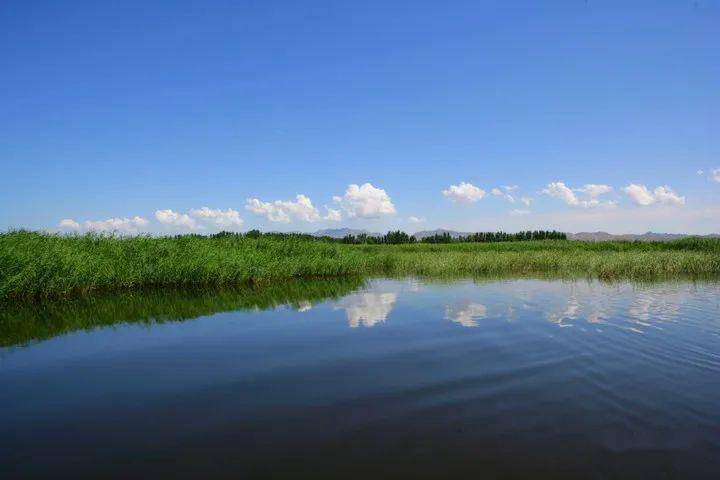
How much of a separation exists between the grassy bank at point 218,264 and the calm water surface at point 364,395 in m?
3.18

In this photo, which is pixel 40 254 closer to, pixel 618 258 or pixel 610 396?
pixel 610 396

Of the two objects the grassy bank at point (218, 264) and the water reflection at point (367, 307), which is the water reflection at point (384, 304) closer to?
the water reflection at point (367, 307)

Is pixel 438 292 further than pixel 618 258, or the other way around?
pixel 618 258

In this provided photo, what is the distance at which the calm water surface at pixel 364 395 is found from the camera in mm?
5105

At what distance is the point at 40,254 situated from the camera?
16.9m

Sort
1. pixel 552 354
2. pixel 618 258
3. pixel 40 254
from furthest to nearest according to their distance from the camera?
pixel 618 258 < pixel 40 254 < pixel 552 354

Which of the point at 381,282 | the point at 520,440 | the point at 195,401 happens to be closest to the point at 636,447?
the point at 520,440

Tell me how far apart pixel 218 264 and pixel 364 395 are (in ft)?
55.7

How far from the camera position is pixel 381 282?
82.8 feet

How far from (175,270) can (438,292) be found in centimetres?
1124

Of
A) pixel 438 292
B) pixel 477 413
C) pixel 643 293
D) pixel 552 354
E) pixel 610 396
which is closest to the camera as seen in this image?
pixel 477 413

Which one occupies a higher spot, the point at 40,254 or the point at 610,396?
the point at 40,254

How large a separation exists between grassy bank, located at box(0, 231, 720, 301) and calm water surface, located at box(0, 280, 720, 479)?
3.18 metres

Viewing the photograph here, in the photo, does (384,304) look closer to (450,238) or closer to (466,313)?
(466,313)
